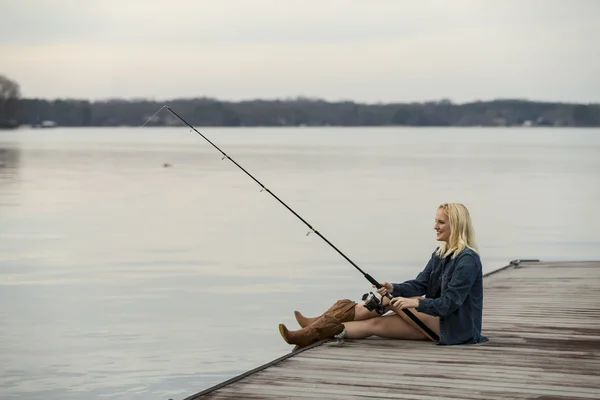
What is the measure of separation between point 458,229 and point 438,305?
1.50ft

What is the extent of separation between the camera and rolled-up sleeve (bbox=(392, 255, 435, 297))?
6113mm

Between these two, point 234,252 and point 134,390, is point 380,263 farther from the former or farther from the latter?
point 134,390

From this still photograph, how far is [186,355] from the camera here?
340 inches

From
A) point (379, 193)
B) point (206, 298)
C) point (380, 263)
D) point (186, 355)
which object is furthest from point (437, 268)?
point (379, 193)

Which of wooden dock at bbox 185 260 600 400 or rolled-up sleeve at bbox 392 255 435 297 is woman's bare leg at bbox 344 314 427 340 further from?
rolled-up sleeve at bbox 392 255 435 297

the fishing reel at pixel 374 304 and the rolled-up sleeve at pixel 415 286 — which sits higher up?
the rolled-up sleeve at pixel 415 286

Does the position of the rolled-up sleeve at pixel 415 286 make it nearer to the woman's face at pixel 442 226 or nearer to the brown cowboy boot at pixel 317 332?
the woman's face at pixel 442 226

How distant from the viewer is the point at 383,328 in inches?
245

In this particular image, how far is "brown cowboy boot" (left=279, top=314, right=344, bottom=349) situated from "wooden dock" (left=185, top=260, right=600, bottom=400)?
65mm

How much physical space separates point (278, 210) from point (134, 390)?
1771 cm

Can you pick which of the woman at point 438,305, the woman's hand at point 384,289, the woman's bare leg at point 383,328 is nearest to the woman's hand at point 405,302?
the woman at point 438,305

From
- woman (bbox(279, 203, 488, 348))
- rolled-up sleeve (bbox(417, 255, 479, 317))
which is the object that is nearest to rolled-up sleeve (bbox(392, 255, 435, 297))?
woman (bbox(279, 203, 488, 348))

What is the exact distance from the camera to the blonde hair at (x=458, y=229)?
5.85 metres

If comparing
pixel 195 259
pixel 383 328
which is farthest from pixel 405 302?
pixel 195 259
